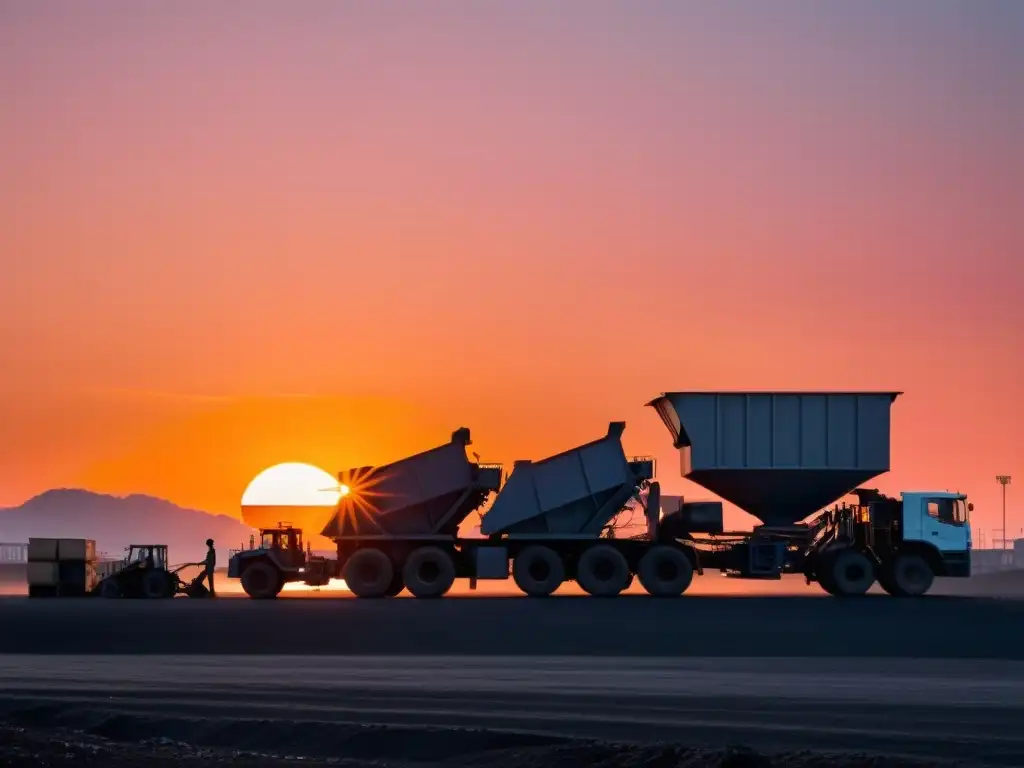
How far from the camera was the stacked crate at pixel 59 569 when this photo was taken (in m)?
48.4

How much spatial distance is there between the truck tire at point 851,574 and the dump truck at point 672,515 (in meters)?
0.04

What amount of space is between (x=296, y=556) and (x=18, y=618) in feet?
43.2

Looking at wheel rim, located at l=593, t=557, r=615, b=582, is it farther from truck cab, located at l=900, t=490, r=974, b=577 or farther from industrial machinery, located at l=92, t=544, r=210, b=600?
industrial machinery, located at l=92, t=544, r=210, b=600

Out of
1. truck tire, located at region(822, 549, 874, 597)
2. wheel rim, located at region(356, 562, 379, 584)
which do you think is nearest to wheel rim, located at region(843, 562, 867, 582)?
truck tire, located at region(822, 549, 874, 597)

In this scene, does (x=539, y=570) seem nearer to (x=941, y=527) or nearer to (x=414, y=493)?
(x=414, y=493)

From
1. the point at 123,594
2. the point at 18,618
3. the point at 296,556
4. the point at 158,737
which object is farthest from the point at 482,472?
the point at 158,737

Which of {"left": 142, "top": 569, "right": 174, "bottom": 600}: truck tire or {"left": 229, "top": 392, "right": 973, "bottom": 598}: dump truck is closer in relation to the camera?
{"left": 229, "top": 392, "right": 973, "bottom": 598}: dump truck

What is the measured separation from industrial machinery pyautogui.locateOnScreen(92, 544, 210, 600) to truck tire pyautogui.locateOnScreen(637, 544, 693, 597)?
13306 millimetres

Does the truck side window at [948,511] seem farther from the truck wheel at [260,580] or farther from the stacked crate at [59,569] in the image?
the stacked crate at [59,569]

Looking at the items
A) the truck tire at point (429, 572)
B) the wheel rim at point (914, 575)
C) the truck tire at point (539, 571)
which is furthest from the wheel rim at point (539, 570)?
the wheel rim at point (914, 575)

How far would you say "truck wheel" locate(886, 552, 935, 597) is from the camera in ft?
148

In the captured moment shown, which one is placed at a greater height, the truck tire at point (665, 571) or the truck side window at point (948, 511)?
the truck side window at point (948, 511)

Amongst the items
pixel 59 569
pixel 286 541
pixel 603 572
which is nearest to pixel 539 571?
pixel 603 572

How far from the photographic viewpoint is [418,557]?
46094mm
